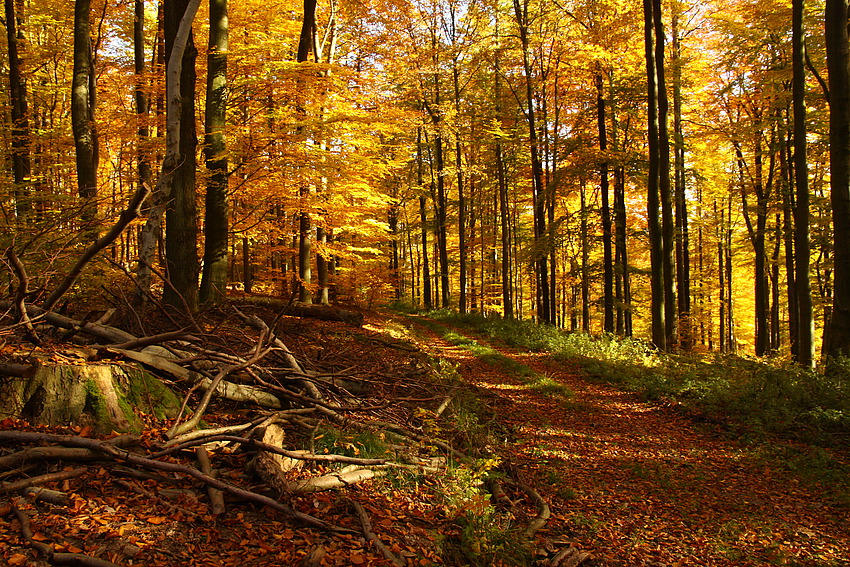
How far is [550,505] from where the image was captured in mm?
5000

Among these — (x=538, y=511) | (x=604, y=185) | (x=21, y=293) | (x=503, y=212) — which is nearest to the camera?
(x=21, y=293)

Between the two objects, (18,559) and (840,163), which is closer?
(18,559)

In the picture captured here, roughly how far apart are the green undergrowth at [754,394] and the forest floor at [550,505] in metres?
0.31

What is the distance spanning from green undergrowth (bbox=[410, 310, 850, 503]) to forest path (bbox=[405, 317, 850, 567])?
1.28ft

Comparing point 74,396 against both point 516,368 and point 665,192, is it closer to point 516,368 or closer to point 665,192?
point 516,368

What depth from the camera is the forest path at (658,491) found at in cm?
443

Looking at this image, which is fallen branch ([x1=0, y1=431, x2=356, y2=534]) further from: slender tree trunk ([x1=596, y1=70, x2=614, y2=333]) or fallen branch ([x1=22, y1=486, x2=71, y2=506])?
slender tree trunk ([x1=596, y1=70, x2=614, y2=333])

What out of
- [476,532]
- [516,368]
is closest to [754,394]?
[516,368]

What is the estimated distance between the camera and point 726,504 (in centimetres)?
533

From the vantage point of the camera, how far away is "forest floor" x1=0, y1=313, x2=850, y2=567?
278 cm

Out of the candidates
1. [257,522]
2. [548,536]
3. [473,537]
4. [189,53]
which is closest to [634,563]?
[548,536]

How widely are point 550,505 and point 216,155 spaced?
309 inches

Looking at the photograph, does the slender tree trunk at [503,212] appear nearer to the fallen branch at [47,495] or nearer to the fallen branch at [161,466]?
the fallen branch at [161,466]

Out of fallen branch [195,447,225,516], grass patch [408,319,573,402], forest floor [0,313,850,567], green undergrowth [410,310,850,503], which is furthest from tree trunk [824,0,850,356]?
fallen branch [195,447,225,516]
